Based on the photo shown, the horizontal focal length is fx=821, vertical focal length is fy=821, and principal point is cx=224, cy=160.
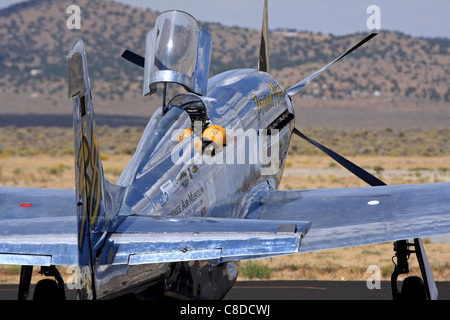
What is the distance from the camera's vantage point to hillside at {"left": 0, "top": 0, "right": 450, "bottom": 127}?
10250cm

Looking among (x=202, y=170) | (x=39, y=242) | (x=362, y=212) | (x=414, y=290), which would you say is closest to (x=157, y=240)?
(x=39, y=242)

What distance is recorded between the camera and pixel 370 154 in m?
57.8

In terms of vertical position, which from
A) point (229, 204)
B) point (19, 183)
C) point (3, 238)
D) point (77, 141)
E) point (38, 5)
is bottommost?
point (3, 238)

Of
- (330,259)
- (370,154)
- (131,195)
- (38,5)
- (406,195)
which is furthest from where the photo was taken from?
(38,5)

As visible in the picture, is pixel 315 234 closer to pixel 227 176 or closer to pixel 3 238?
pixel 227 176

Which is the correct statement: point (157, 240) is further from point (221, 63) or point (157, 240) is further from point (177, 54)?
point (221, 63)

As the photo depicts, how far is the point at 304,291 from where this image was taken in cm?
1502

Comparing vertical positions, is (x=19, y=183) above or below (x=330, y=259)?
above

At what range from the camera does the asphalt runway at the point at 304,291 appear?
14.2 metres

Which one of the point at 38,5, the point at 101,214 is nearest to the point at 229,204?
the point at 101,214

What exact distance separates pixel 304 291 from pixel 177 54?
6207mm

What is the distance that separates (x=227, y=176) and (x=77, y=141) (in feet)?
12.5

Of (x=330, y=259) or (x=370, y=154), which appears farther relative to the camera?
(x=370, y=154)

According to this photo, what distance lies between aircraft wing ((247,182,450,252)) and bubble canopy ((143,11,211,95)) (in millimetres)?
2415
